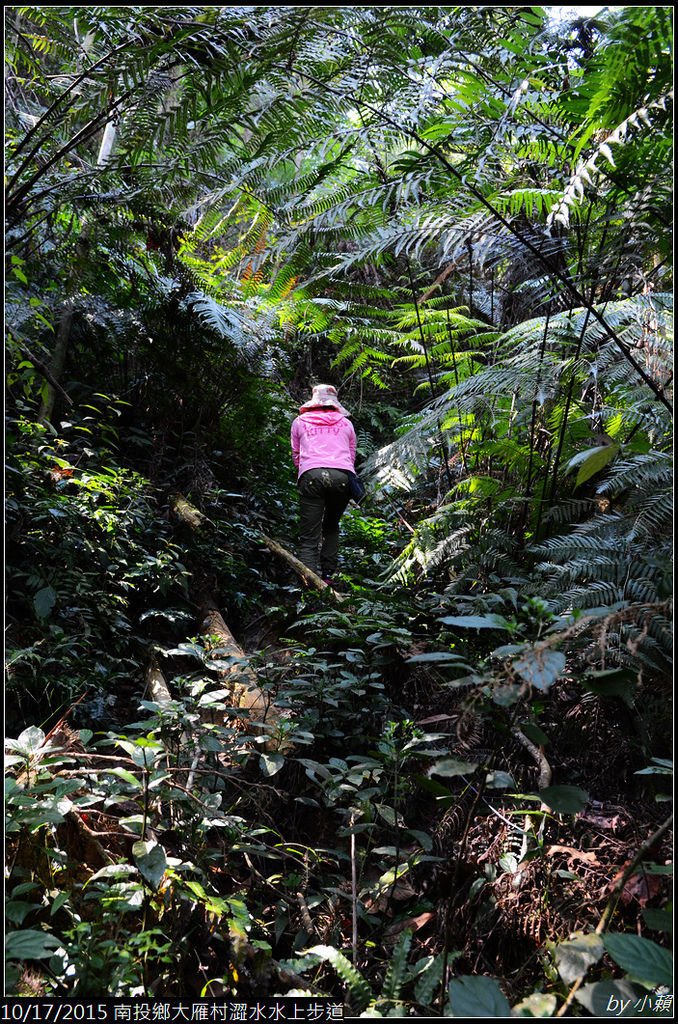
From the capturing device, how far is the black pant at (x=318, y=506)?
185 inches

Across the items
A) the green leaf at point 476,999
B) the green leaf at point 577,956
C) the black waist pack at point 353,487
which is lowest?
the green leaf at point 577,956

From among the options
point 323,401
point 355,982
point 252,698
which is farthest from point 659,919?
point 323,401

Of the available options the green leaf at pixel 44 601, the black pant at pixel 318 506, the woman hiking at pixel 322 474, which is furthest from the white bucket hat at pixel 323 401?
the green leaf at pixel 44 601

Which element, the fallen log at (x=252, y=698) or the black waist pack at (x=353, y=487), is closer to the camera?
the fallen log at (x=252, y=698)

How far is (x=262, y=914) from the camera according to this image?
1.92 m

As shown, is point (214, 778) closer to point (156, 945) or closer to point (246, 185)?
point (156, 945)

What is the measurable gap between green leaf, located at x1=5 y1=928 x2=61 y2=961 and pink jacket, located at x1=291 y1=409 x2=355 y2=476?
11.9 feet

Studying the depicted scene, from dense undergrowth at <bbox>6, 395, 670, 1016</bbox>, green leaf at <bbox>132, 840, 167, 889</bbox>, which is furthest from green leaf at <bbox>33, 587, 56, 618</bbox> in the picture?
green leaf at <bbox>132, 840, 167, 889</bbox>

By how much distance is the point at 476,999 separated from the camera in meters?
1.17

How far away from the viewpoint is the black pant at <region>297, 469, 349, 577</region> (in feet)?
15.4

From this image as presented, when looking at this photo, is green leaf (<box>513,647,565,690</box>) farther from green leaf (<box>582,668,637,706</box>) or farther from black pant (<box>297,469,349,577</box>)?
black pant (<box>297,469,349,577</box>)

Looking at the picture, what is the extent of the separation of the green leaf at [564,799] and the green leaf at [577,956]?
26cm

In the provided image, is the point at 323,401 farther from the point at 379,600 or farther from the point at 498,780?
the point at 498,780

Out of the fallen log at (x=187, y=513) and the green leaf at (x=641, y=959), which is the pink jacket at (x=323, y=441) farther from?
the green leaf at (x=641, y=959)
